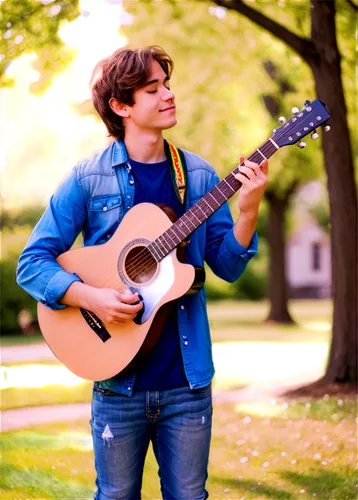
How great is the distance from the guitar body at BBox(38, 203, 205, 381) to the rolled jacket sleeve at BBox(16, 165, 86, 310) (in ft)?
0.28

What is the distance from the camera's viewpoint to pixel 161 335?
9.78 ft


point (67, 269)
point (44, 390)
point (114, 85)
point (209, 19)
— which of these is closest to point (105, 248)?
point (67, 269)

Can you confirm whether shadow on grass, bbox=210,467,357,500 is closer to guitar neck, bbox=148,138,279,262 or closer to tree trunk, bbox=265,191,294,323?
guitar neck, bbox=148,138,279,262

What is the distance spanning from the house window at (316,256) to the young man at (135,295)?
43.1m

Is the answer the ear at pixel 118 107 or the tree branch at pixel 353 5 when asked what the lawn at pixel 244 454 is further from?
the tree branch at pixel 353 5

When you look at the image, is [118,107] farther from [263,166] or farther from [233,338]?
[233,338]

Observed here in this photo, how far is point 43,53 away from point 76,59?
397mm

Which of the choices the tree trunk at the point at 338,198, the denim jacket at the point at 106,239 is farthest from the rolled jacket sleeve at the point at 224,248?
the tree trunk at the point at 338,198

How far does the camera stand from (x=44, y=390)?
9562 mm

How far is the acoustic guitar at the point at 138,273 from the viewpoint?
293cm

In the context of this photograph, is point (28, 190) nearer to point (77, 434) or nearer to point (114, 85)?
point (77, 434)

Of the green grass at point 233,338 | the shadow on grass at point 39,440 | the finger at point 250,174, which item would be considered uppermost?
the finger at point 250,174

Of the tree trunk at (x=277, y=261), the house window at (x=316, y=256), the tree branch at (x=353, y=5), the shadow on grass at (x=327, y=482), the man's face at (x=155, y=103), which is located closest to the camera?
the man's face at (x=155, y=103)

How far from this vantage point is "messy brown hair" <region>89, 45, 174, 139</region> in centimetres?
298
